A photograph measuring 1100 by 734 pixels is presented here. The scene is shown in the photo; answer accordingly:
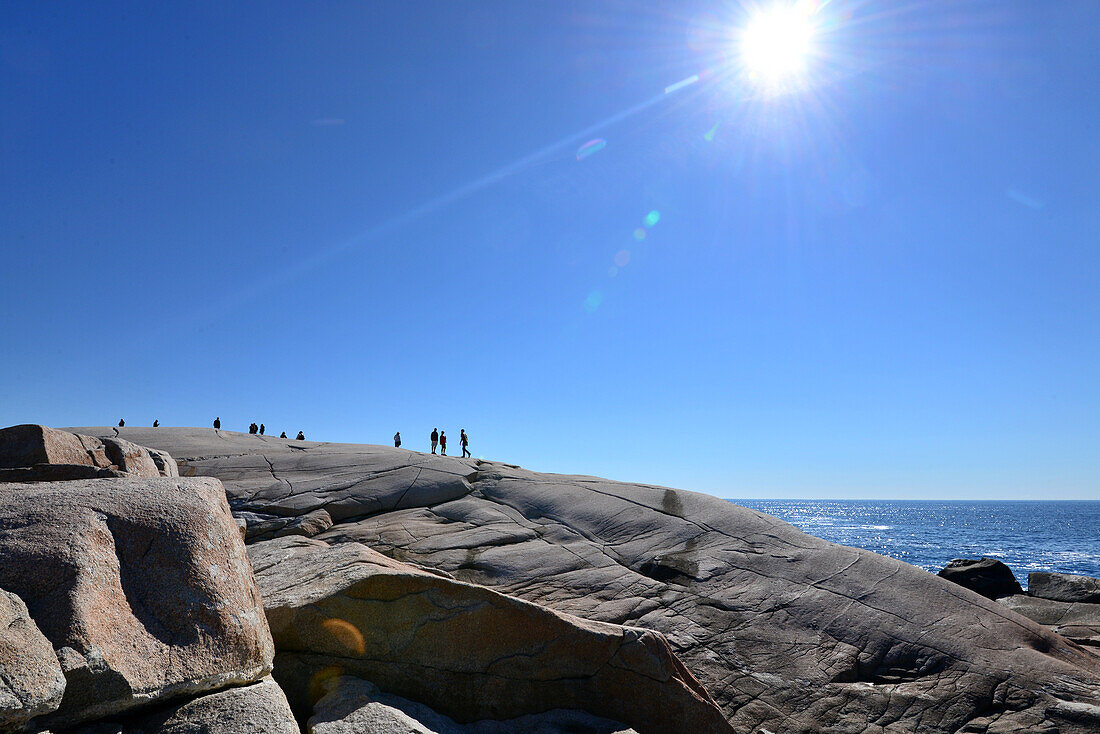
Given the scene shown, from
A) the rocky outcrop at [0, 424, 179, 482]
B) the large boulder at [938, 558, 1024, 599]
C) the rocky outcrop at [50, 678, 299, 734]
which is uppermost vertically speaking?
the rocky outcrop at [0, 424, 179, 482]

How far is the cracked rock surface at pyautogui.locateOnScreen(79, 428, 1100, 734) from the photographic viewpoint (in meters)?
7.80

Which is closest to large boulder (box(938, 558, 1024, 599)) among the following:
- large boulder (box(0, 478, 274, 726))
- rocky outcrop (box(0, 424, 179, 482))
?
large boulder (box(0, 478, 274, 726))

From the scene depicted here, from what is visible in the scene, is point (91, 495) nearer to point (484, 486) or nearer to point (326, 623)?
point (326, 623)

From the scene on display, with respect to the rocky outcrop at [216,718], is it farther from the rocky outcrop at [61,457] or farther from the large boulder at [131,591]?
the rocky outcrop at [61,457]

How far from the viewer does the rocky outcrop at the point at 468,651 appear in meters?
5.81

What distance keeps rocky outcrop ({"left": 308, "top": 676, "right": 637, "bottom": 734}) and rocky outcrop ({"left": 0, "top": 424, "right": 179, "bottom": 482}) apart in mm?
3274

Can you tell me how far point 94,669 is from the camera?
10.4ft

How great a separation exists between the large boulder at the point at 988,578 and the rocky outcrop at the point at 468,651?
652 inches

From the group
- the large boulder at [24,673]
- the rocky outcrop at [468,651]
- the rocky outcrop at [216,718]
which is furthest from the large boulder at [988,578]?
the large boulder at [24,673]

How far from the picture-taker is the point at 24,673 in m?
2.81

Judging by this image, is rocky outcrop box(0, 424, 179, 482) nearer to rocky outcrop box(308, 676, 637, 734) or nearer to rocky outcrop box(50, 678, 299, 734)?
rocky outcrop box(308, 676, 637, 734)

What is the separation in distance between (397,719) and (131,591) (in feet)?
7.50

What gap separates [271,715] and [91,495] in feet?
6.93

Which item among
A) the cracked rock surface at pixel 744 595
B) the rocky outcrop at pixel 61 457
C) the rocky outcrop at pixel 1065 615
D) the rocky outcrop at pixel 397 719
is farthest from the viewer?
the rocky outcrop at pixel 1065 615
